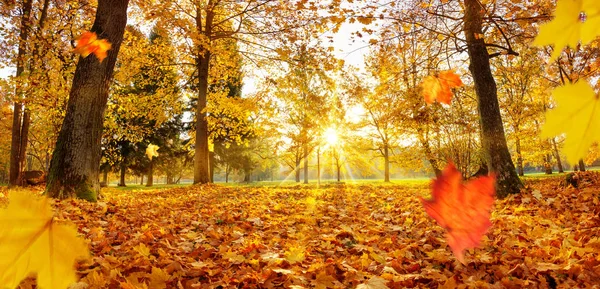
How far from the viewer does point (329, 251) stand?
3.12 m

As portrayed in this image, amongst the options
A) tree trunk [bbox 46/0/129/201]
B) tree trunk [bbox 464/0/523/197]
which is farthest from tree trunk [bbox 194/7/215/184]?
tree trunk [bbox 464/0/523/197]

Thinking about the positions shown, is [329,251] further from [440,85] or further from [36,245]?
[440,85]

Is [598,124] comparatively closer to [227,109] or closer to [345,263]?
[345,263]

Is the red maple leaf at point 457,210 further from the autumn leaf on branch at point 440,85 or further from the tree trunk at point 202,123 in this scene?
the tree trunk at point 202,123

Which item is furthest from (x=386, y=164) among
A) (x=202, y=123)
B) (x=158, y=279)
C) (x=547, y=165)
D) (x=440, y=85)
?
(x=158, y=279)

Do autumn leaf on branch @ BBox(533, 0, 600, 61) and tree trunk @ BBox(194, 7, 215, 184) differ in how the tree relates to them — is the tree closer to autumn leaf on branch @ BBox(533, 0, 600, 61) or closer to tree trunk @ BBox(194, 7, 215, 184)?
tree trunk @ BBox(194, 7, 215, 184)

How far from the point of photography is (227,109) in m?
14.1

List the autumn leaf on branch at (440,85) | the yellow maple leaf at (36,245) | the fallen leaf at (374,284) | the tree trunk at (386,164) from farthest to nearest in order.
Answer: the tree trunk at (386,164) → the autumn leaf on branch at (440,85) → the fallen leaf at (374,284) → the yellow maple leaf at (36,245)

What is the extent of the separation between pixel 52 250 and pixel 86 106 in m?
5.88

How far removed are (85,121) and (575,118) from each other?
669 centimetres

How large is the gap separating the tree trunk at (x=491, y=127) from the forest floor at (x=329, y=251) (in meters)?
1.29

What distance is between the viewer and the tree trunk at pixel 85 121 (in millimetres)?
5582

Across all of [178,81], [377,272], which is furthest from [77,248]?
[178,81]

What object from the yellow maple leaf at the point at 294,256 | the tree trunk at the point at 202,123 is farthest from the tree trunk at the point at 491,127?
the tree trunk at the point at 202,123
